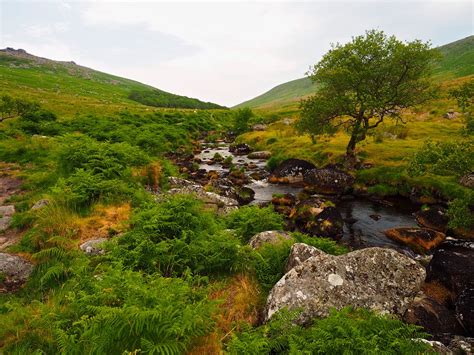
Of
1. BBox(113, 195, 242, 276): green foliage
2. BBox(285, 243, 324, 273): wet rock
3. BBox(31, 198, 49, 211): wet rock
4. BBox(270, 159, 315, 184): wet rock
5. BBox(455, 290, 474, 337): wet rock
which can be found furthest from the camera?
BBox(270, 159, 315, 184): wet rock

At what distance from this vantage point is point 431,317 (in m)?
8.35

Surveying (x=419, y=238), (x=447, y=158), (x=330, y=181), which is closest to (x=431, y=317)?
(x=419, y=238)

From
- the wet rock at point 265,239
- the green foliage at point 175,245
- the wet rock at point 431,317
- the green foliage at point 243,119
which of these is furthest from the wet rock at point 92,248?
the green foliage at point 243,119

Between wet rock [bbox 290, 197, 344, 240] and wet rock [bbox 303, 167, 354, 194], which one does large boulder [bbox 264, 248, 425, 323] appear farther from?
wet rock [bbox 303, 167, 354, 194]

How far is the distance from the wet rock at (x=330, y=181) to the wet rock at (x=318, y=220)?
5.70m

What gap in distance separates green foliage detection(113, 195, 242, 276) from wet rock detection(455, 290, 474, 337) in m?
7.07

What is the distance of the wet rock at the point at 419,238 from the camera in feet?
53.8

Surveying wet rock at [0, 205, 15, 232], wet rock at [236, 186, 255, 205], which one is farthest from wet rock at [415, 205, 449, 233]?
wet rock at [0, 205, 15, 232]

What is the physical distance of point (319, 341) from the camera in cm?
591

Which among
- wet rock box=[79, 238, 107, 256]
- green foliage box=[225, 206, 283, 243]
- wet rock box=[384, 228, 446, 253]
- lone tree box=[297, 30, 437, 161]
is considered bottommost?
wet rock box=[384, 228, 446, 253]

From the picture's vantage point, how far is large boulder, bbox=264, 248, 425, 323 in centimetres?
779

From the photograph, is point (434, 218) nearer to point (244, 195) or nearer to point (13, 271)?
point (244, 195)

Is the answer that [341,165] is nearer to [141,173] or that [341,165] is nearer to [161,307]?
[141,173]

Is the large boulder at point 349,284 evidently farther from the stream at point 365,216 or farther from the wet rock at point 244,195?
the wet rock at point 244,195
